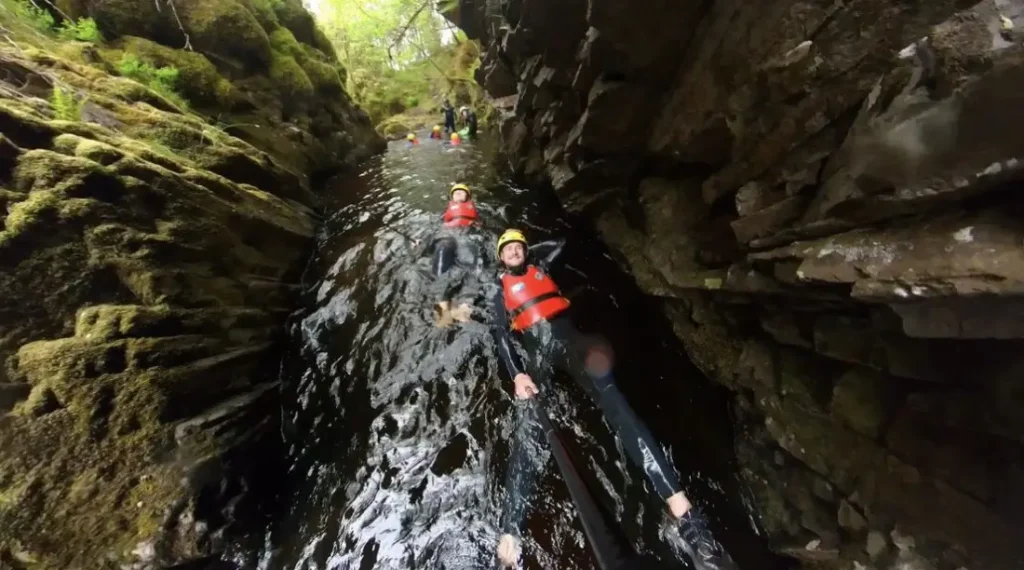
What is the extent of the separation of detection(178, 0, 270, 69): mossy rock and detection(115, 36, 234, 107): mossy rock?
108cm

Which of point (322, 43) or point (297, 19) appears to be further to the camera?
point (322, 43)

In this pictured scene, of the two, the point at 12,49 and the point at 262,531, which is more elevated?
the point at 12,49

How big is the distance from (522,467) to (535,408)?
74 cm

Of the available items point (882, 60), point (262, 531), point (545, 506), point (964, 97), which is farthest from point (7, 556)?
point (882, 60)

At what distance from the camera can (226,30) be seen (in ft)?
40.5

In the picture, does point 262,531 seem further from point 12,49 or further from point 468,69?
point 468,69

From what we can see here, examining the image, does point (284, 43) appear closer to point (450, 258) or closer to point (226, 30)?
point (226, 30)

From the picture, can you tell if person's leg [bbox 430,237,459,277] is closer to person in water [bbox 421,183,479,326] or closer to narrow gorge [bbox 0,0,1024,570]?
person in water [bbox 421,183,479,326]

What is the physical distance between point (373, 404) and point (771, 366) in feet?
15.2

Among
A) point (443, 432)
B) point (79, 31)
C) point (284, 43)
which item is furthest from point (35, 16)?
point (443, 432)

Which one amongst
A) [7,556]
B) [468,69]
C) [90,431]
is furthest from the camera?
[468,69]

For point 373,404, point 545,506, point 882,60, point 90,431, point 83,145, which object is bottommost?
point 545,506

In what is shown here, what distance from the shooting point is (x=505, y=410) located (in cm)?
531

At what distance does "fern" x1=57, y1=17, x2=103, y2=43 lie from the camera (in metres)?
9.11
